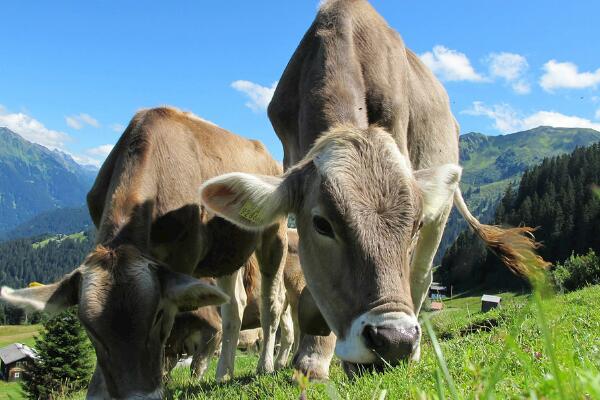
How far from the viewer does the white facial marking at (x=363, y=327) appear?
364cm

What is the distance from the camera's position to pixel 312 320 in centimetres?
527

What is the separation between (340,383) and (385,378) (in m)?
0.62

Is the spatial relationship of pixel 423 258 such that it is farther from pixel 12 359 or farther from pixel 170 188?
pixel 12 359

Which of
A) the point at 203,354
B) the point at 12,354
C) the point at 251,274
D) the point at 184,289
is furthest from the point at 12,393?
the point at 12,354

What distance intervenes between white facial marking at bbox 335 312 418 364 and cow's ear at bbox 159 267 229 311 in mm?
2007

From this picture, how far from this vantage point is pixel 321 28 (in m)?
6.82

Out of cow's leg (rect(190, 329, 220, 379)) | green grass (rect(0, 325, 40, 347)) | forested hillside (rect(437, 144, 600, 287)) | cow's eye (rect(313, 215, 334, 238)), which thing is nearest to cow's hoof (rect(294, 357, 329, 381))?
cow's eye (rect(313, 215, 334, 238))

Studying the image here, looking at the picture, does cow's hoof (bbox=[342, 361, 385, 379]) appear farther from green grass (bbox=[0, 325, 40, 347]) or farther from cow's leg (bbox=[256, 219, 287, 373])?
green grass (bbox=[0, 325, 40, 347])

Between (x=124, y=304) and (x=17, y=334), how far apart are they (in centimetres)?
15090

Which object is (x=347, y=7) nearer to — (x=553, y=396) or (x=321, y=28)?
(x=321, y=28)

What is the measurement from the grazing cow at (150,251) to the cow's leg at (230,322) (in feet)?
0.11

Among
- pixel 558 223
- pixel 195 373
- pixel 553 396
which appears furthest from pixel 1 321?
pixel 553 396

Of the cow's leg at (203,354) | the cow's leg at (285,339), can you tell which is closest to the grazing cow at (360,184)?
the cow's leg at (203,354)

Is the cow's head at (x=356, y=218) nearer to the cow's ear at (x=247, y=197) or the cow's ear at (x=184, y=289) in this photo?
the cow's ear at (x=247, y=197)
